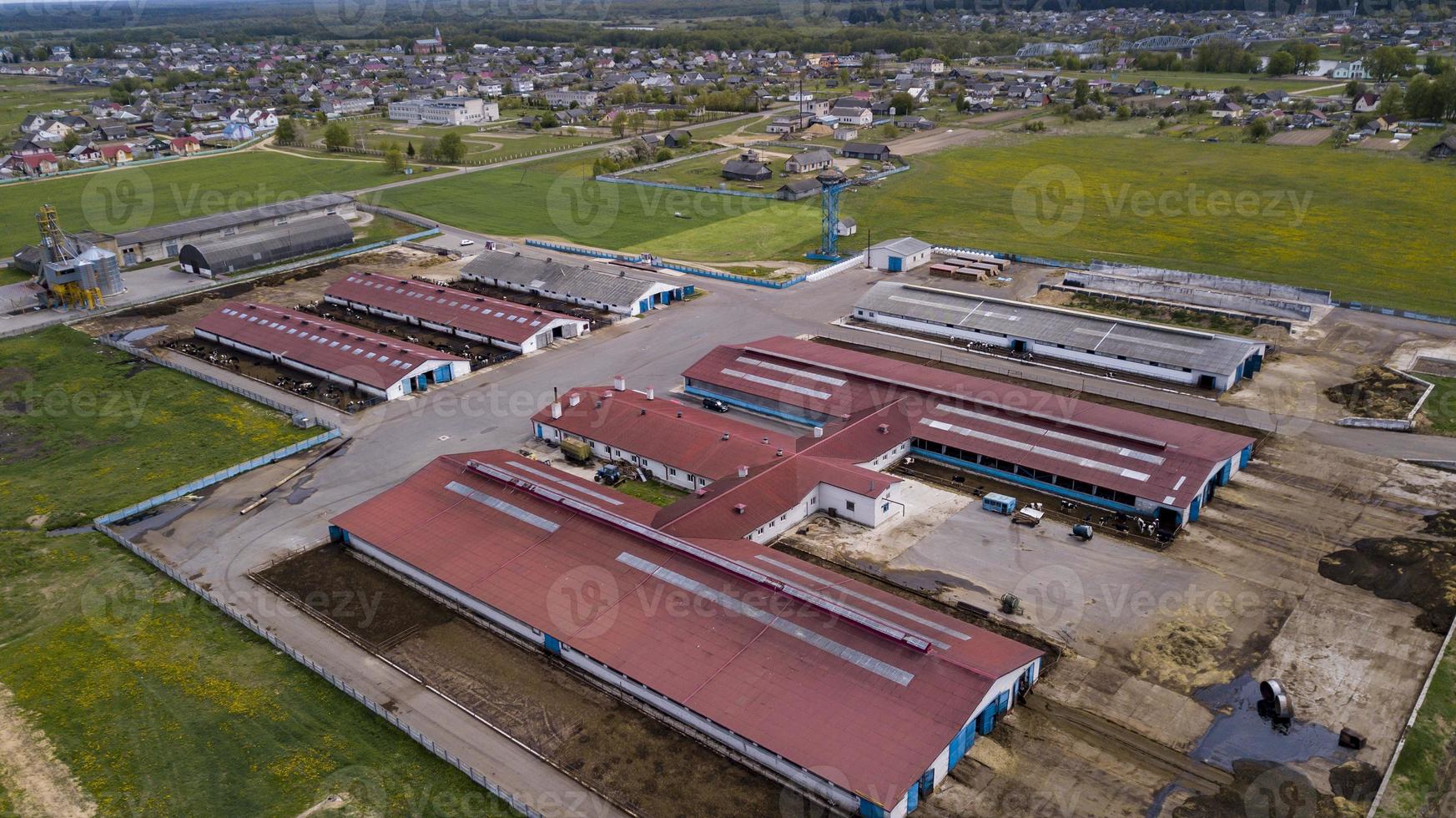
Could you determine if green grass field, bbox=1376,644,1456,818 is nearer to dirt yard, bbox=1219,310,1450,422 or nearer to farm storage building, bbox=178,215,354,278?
dirt yard, bbox=1219,310,1450,422

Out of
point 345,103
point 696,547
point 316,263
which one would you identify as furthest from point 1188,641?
point 345,103

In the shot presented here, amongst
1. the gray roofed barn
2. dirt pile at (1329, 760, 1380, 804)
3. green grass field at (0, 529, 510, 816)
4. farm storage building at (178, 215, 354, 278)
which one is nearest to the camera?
dirt pile at (1329, 760, 1380, 804)

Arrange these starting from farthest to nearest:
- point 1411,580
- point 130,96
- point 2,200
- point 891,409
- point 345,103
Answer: point 130,96 → point 345,103 → point 2,200 → point 891,409 → point 1411,580

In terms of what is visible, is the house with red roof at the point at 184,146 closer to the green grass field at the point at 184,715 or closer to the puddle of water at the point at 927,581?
the green grass field at the point at 184,715

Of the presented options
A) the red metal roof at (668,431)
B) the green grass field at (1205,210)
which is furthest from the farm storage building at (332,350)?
the green grass field at (1205,210)

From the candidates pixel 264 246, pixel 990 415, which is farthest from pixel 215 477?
pixel 264 246

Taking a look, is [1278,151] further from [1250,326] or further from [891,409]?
[891,409]

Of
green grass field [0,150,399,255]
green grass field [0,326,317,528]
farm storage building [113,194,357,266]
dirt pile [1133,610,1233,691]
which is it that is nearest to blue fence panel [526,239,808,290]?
farm storage building [113,194,357,266]
